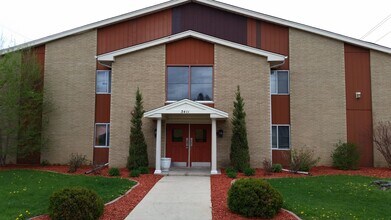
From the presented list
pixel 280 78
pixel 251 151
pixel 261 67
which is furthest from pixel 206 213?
pixel 280 78

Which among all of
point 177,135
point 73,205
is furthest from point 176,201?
point 177,135

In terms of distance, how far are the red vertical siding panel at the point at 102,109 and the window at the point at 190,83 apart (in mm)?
4043

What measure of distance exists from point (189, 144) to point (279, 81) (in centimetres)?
628

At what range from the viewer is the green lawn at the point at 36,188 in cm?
838

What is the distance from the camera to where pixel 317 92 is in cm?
1831

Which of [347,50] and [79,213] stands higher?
[347,50]

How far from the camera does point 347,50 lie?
1858cm

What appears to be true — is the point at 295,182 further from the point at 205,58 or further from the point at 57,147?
the point at 57,147

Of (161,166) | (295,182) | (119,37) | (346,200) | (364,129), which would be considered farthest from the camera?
(119,37)

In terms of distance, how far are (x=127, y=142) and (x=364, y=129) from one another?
12893mm

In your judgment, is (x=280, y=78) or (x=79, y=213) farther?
(x=280, y=78)

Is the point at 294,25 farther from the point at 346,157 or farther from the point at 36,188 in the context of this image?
the point at 36,188

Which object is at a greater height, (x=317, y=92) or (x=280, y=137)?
(x=317, y=92)

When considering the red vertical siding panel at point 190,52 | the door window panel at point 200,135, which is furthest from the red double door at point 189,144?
the red vertical siding panel at point 190,52
